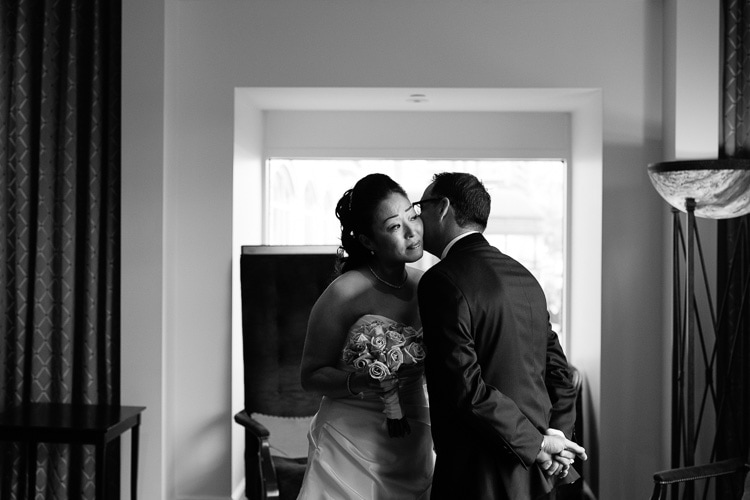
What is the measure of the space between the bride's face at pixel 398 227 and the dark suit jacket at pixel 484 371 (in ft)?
0.49

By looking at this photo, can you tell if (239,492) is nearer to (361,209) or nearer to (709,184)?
(361,209)

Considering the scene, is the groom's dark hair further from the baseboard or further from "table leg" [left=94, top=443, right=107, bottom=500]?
the baseboard

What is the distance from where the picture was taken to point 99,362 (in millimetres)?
4047

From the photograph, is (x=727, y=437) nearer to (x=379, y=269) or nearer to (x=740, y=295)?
(x=740, y=295)

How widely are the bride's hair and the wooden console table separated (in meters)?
1.68

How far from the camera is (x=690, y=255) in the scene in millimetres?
3447

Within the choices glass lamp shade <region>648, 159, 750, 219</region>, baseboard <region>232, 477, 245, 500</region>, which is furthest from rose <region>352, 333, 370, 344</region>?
baseboard <region>232, 477, 245, 500</region>

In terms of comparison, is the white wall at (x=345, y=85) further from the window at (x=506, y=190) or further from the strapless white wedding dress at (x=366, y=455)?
the strapless white wedding dress at (x=366, y=455)

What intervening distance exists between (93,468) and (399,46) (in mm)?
2562

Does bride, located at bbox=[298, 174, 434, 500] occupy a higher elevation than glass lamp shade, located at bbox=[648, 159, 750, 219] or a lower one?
lower

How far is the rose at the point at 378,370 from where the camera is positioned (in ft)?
7.18

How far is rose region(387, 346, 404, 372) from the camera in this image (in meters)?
2.20

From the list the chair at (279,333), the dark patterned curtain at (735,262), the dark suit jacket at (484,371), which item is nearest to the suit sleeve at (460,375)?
the dark suit jacket at (484,371)

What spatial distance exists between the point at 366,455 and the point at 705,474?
5.07ft
